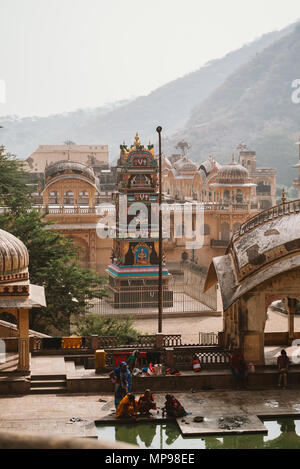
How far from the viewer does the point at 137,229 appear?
33562mm

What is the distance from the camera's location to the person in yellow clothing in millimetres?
15828

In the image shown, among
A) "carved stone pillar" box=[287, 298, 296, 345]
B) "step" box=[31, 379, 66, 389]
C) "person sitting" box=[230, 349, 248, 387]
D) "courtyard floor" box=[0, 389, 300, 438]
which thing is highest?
"carved stone pillar" box=[287, 298, 296, 345]

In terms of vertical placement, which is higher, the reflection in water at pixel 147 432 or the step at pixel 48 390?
the step at pixel 48 390

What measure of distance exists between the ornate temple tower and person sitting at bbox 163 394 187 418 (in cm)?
1674

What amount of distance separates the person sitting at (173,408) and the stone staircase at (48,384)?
9.41ft

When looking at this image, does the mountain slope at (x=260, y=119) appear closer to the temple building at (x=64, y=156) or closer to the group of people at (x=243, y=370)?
the temple building at (x=64, y=156)

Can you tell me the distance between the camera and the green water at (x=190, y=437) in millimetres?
14500

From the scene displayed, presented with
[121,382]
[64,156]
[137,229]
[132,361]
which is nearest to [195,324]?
[137,229]

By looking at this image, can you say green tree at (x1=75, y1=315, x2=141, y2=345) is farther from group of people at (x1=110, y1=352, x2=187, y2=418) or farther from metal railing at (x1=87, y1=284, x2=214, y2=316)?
metal railing at (x1=87, y1=284, x2=214, y2=316)

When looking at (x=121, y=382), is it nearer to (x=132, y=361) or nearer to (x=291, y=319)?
(x=132, y=361)

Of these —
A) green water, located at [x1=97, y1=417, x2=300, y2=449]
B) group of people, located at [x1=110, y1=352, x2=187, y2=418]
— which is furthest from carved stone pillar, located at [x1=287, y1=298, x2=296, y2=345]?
group of people, located at [x1=110, y1=352, x2=187, y2=418]

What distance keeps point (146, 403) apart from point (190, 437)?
1.44 m

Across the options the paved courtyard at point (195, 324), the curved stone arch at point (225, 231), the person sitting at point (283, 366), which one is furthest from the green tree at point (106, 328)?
the curved stone arch at point (225, 231)
